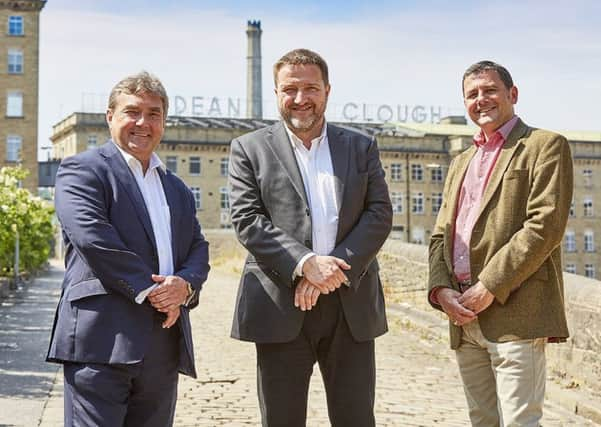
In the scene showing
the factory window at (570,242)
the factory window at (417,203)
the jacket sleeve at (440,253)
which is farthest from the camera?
the factory window at (570,242)

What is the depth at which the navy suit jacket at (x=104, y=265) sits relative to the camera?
13.1 ft

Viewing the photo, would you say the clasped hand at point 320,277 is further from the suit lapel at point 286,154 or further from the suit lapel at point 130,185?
the suit lapel at point 130,185

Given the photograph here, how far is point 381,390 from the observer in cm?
870

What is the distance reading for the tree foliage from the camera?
674 inches

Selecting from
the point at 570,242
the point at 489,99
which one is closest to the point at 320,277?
the point at 489,99

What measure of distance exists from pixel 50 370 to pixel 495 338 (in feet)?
19.5

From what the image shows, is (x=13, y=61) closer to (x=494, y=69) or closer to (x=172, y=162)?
(x=172, y=162)

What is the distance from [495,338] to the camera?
4.54 meters

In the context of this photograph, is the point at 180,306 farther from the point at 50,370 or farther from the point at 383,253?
the point at 383,253

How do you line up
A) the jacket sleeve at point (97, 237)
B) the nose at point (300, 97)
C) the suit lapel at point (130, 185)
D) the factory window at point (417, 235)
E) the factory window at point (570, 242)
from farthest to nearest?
the factory window at point (570, 242), the factory window at point (417, 235), the nose at point (300, 97), the suit lapel at point (130, 185), the jacket sleeve at point (97, 237)

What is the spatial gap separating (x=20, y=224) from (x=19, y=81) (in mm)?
47844

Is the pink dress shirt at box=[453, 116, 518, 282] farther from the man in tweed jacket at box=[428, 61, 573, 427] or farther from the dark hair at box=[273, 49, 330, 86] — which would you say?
the dark hair at box=[273, 49, 330, 86]

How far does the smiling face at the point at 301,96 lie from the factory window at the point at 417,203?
78675 mm

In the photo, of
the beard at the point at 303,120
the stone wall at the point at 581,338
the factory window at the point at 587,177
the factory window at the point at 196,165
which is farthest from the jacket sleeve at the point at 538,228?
the factory window at the point at 587,177
